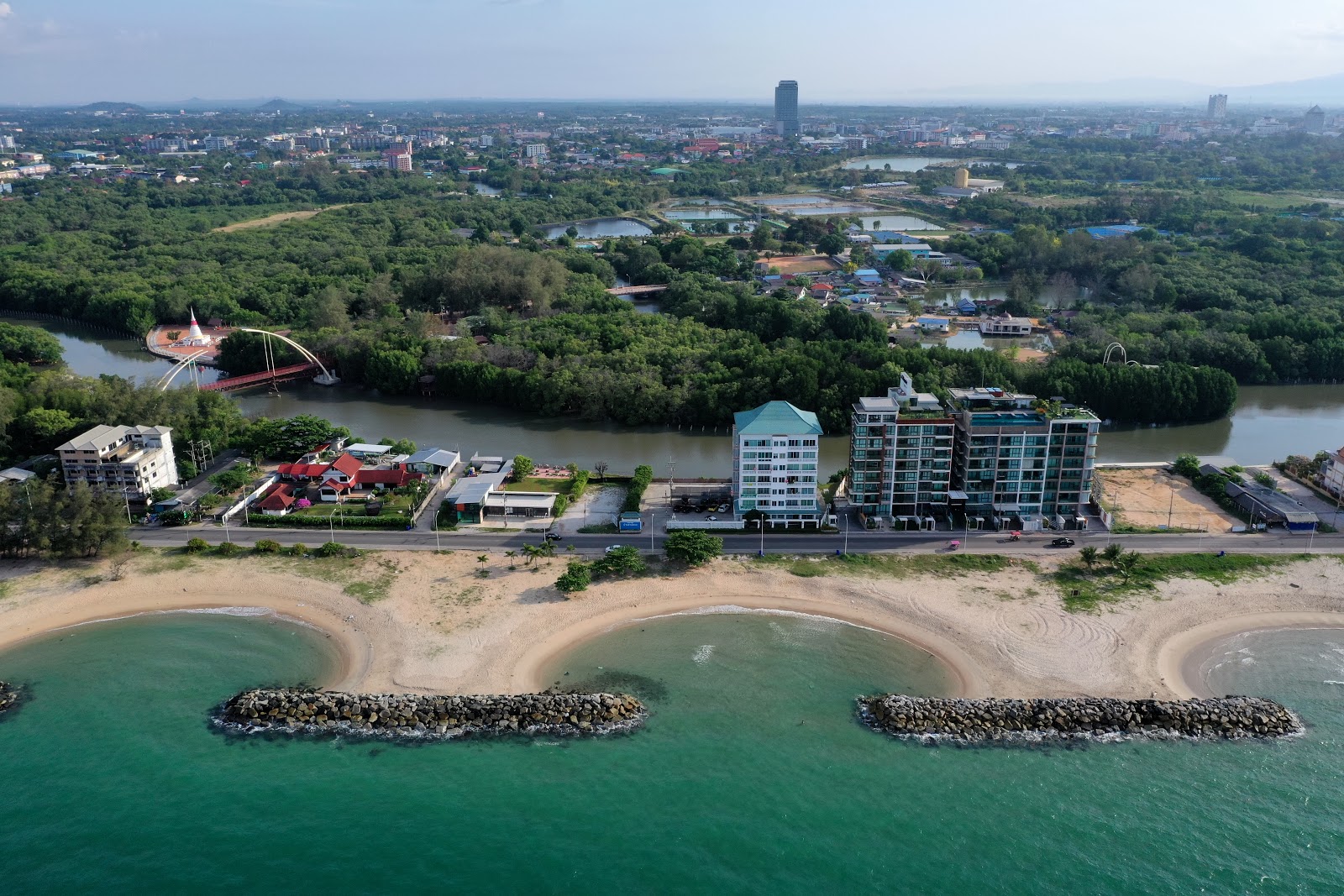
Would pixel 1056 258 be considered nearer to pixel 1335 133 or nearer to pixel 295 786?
pixel 295 786

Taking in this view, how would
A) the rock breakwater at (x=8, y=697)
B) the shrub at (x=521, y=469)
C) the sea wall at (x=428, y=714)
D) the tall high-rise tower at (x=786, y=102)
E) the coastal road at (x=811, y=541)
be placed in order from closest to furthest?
the sea wall at (x=428, y=714) < the rock breakwater at (x=8, y=697) < the coastal road at (x=811, y=541) < the shrub at (x=521, y=469) < the tall high-rise tower at (x=786, y=102)

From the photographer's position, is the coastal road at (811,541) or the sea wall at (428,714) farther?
the coastal road at (811,541)

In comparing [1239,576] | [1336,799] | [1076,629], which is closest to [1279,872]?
[1336,799]

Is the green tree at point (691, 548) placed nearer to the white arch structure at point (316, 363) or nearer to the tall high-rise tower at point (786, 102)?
the white arch structure at point (316, 363)

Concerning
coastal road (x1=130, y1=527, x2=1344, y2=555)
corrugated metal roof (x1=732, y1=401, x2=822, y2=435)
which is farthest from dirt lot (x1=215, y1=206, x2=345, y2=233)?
corrugated metal roof (x1=732, y1=401, x2=822, y2=435)

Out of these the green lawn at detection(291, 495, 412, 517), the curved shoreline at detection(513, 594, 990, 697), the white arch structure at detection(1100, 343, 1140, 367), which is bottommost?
the curved shoreline at detection(513, 594, 990, 697)

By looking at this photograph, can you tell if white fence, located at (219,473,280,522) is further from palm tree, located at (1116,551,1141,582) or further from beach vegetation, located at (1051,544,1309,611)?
palm tree, located at (1116,551,1141,582)

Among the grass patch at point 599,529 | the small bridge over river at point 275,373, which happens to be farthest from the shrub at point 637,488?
the small bridge over river at point 275,373
